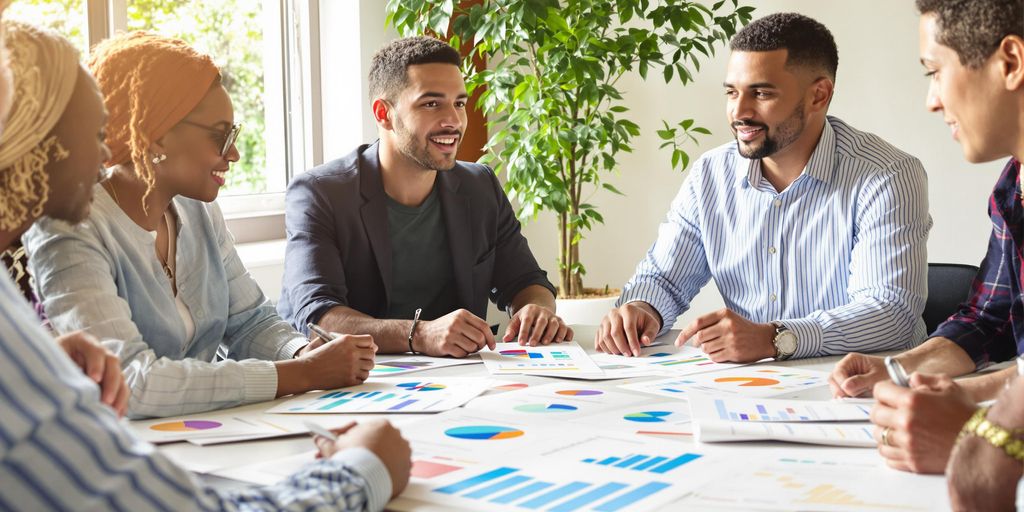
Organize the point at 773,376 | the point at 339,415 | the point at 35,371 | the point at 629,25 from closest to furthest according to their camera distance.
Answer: the point at 35,371 < the point at 339,415 < the point at 773,376 < the point at 629,25

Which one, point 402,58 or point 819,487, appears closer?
point 819,487

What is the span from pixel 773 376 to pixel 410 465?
100 cm

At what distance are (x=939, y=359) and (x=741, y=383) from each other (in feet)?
1.45

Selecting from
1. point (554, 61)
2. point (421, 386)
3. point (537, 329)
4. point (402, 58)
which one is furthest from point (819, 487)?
point (554, 61)

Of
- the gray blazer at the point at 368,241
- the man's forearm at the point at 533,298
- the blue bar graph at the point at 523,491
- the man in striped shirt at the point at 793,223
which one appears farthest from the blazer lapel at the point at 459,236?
the blue bar graph at the point at 523,491

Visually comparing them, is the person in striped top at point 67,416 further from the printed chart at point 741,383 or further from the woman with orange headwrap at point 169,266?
the printed chart at point 741,383


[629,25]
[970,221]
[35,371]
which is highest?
[629,25]

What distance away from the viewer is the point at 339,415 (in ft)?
5.73

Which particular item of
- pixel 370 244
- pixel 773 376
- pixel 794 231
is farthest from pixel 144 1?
pixel 773 376

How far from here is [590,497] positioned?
1.27 metres

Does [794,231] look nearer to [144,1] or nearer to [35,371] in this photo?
[35,371]

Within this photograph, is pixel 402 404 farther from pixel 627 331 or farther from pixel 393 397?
pixel 627 331

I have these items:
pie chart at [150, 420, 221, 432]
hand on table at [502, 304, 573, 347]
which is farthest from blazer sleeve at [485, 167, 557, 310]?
pie chart at [150, 420, 221, 432]

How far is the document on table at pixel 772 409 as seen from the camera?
1.64 m
